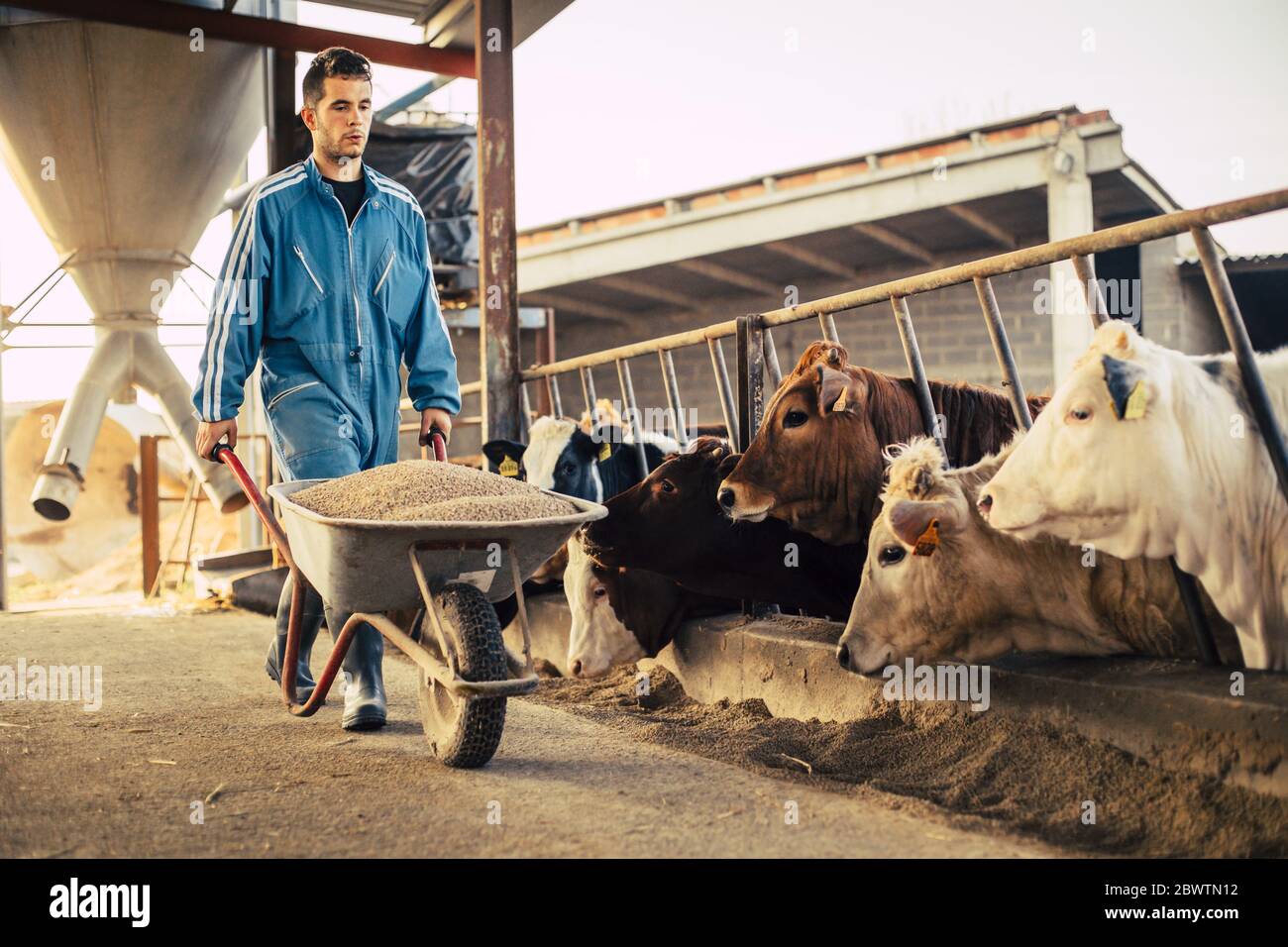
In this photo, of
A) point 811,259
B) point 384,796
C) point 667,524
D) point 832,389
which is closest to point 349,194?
point 667,524

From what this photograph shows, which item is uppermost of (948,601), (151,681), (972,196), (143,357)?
(972,196)

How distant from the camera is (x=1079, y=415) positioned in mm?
2391

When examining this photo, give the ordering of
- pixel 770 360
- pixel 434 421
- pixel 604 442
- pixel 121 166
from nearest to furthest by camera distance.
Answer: pixel 434 421, pixel 770 360, pixel 604 442, pixel 121 166

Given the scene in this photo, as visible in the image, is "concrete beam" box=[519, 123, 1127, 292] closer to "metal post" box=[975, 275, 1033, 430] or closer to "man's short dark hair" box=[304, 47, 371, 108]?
"metal post" box=[975, 275, 1033, 430]

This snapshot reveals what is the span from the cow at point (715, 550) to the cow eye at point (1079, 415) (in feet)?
4.55

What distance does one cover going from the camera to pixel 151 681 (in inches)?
173

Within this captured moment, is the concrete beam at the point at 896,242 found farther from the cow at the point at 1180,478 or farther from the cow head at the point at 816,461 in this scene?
the cow at the point at 1180,478

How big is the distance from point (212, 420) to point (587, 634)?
1.53 meters

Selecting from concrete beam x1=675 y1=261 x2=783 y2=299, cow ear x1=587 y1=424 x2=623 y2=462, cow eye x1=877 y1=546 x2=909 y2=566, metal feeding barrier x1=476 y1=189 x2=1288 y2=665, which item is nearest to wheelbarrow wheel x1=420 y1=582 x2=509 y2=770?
cow eye x1=877 y1=546 x2=909 y2=566

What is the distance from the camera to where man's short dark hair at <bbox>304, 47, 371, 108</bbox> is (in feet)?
11.0

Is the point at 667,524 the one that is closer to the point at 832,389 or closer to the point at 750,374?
the point at 750,374

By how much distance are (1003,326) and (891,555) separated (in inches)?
38.9
